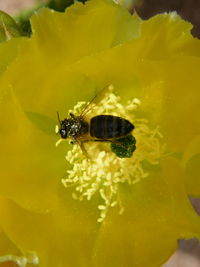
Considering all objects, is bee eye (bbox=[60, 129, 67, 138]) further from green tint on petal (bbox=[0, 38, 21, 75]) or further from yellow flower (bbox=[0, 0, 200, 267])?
green tint on petal (bbox=[0, 38, 21, 75])

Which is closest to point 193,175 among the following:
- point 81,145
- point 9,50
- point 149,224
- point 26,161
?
point 149,224

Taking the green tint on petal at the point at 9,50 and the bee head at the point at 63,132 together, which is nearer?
the green tint on petal at the point at 9,50

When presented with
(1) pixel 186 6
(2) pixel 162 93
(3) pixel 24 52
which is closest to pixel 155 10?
(1) pixel 186 6

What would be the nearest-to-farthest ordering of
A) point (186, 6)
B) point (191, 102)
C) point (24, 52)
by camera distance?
point (24, 52) → point (191, 102) → point (186, 6)

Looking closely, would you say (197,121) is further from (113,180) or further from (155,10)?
(155,10)

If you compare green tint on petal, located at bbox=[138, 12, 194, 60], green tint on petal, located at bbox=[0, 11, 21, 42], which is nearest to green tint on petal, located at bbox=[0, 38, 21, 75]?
green tint on petal, located at bbox=[0, 11, 21, 42]

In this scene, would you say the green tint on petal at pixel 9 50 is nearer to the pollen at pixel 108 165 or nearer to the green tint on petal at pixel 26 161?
the green tint on petal at pixel 26 161

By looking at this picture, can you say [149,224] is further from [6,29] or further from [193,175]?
[6,29]

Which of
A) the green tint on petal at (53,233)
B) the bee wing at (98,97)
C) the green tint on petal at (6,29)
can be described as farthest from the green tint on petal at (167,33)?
the green tint on petal at (53,233)
